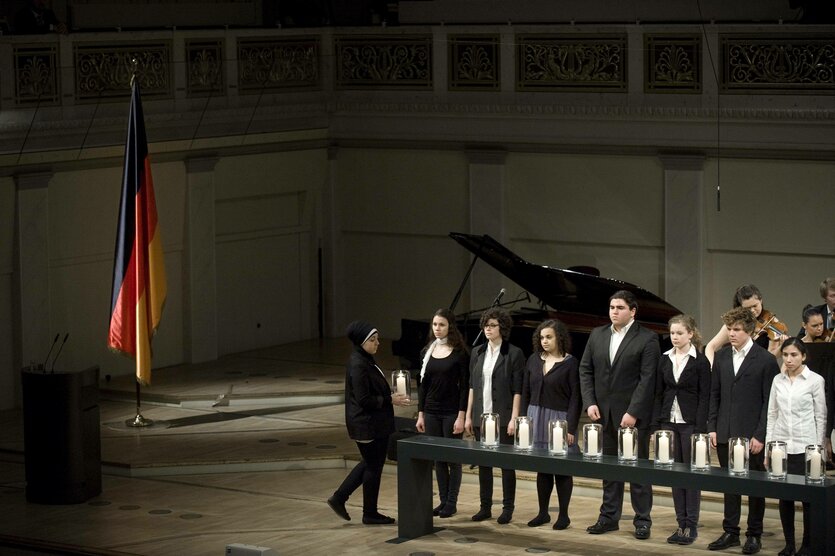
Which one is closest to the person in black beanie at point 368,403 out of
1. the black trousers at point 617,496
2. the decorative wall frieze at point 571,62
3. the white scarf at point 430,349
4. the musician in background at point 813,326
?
the white scarf at point 430,349

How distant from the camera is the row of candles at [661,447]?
28.1ft

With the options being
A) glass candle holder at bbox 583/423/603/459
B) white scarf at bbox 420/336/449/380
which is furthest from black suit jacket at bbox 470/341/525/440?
glass candle holder at bbox 583/423/603/459

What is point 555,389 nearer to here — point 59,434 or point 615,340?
point 615,340

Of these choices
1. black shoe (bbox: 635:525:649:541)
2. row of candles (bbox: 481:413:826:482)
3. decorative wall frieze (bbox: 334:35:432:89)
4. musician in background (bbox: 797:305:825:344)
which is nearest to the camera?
row of candles (bbox: 481:413:826:482)

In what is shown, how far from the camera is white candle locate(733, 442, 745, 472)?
8.71 meters

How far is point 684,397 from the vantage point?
946 cm

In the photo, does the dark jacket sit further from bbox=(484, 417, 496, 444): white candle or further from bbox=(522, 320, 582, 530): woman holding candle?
bbox=(522, 320, 582, 530): woman holding candle

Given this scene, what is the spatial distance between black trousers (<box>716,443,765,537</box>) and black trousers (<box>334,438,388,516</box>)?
205 centimetres

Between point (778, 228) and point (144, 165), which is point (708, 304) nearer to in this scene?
point (778, 228)

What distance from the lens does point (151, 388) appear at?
1503 centimetres

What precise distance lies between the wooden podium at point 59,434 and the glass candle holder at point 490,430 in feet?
10.0

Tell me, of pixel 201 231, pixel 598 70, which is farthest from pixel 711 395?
pixel 201 231

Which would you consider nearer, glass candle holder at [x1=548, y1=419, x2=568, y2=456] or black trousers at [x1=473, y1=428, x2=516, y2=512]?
glass candle holder at [x1=548, y1=419, x2=568, y2=456]

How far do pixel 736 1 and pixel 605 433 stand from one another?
7072mm
